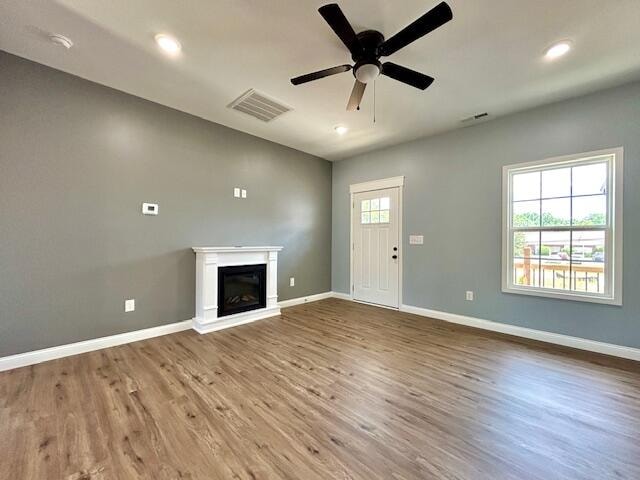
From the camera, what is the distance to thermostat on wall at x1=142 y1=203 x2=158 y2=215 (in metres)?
3.25

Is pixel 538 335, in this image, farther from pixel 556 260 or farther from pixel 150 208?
pixel 150 208

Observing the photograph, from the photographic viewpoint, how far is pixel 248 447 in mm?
1550

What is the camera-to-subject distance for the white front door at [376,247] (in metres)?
4.69

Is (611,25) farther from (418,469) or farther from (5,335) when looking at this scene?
(5,335)

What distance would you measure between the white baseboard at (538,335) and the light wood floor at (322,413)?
0.20 metres

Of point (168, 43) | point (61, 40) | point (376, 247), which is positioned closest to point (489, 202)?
point (376, 247)

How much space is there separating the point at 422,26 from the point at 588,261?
126 inches

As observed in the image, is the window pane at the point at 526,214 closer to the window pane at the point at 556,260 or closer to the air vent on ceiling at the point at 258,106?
the window pane at the point at 556,260

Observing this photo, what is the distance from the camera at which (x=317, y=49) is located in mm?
2344

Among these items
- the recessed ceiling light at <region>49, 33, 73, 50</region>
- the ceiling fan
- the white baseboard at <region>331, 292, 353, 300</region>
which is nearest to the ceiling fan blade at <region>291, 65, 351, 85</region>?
the ceiling fan

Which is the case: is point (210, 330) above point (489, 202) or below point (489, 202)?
below

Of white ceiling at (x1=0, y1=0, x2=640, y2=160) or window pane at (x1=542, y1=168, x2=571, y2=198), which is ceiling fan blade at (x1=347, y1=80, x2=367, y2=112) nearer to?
white ceiling at (x1=0, y1=0, x2=640, y2=160)

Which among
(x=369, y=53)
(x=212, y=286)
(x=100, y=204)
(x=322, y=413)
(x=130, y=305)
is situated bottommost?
(x=322, y=413)

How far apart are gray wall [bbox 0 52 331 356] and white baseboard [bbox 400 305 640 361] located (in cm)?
323
